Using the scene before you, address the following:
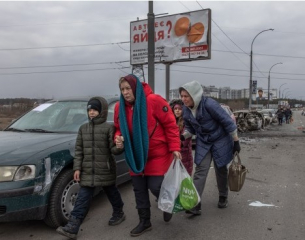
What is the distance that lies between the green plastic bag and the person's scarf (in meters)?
0.51

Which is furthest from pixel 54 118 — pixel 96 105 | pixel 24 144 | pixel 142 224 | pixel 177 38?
pixel 177 38

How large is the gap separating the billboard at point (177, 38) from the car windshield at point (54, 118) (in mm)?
12520

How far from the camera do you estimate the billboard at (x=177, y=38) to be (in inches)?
650

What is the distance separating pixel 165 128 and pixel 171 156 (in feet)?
1.13

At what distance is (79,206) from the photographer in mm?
3453

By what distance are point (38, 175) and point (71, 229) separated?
0.68 m

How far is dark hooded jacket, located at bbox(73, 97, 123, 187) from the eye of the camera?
11.5 feet

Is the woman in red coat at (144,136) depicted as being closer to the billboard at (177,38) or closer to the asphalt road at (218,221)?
the asphalt road at (218,221)

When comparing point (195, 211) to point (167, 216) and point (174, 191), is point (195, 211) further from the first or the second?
point (174, 191)

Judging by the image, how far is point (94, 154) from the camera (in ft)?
11.5

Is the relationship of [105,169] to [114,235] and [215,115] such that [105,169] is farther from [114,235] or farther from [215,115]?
[215,115]

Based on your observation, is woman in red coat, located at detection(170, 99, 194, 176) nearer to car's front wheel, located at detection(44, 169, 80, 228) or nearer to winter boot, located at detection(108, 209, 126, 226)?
winter boot, located at detection(108, 209, 126, 226)

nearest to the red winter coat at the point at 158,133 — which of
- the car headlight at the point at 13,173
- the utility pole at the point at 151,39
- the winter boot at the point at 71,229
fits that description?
the winter boot at the point at 71,229

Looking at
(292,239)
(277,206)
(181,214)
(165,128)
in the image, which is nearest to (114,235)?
(181,214)
